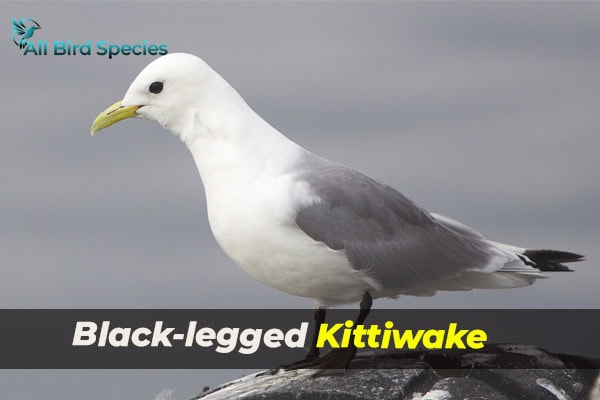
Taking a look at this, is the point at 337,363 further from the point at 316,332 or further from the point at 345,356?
the point at 316,332

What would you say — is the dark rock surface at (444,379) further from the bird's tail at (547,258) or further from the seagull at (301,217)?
the bird's tail at (547,258)

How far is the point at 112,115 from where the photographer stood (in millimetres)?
9430

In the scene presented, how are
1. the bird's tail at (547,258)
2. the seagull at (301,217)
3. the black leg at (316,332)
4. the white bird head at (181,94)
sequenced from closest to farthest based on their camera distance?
the seagull at (301,217)
the white bird head at (181,94)
the bird's tail at (547,258)
the black leg at (316,332)

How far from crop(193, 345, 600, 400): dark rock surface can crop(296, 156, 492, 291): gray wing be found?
530 millimetres

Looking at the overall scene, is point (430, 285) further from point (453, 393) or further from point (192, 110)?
point (192, 110)

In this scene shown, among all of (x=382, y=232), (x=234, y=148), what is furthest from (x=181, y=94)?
(x=382, y=232)

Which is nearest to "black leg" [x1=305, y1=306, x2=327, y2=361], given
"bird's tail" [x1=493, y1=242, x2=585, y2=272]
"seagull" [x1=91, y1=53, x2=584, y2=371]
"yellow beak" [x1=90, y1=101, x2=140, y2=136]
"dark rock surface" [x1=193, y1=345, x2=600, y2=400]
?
"seagull" [x1=91, y1=53, x2=584, y2=371]

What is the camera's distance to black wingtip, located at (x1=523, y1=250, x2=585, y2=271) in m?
9.63

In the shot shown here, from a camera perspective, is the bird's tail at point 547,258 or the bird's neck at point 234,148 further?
the bird's tail at point 547,258

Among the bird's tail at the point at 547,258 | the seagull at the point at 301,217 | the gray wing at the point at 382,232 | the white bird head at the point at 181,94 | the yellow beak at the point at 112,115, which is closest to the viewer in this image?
the seagull at the point at 301,217

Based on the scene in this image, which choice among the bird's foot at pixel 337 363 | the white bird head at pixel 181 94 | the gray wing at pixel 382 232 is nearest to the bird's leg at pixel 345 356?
the bird's foot at pixel 337 363

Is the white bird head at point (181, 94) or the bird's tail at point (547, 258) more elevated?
the white bird head at point (181, 94)

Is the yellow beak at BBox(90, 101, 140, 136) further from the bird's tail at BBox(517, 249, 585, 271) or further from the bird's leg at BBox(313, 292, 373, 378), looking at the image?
the bird's tail at BBox(517, 249, 585, 271)

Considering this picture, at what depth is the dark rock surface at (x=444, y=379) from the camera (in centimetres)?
905
